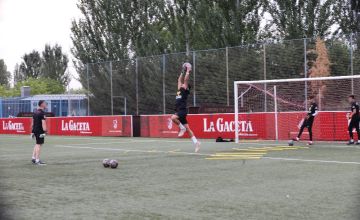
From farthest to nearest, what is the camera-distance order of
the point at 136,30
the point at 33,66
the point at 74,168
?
the point at 136,30, the point at 74,168, the point at 33,66

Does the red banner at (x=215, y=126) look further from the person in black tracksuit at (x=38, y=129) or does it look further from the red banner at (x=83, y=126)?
the person in black tracksuit at (x=38, y=129)

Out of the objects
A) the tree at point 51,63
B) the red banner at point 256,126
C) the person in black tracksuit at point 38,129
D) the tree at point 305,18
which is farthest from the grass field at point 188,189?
the tree at point 305,18

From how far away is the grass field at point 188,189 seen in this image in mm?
6379

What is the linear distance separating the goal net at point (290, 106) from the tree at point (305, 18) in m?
11.7

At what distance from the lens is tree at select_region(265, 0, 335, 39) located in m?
34.8

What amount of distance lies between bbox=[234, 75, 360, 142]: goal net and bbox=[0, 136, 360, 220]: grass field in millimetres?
7782

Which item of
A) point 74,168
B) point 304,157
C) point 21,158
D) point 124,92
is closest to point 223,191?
point 74,168

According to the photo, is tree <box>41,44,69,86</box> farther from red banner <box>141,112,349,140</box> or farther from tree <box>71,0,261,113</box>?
tree <box>71,0,261,113</box>

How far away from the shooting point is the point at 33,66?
352 cm

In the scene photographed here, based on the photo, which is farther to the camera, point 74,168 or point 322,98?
point 322,98

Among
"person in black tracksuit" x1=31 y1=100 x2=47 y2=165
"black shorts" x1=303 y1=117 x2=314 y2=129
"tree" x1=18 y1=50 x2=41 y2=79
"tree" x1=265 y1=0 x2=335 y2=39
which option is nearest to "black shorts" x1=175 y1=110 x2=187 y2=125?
"person in black tracksuit" x1=31 y1=100 x2=47 y2=165

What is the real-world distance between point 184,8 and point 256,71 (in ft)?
52.2

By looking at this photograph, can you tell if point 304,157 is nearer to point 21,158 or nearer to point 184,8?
point 21,158

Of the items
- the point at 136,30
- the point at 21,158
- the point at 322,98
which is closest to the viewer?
the point at 21,158
